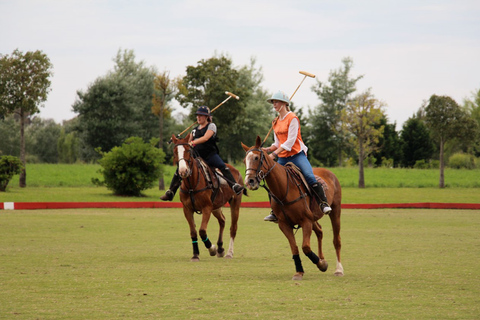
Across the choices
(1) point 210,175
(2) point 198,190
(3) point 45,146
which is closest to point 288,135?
(2) point 198,190

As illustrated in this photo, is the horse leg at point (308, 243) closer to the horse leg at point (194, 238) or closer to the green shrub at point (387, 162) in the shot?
the horse leg at point (194, 238)

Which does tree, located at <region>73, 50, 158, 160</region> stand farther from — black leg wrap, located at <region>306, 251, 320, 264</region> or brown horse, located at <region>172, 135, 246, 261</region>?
black leg wrap, located at <region>306, 251, 320, 264</region>

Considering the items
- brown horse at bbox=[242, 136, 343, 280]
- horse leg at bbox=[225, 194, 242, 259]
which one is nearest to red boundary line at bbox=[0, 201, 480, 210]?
horse leg at bbox=[225, 194, 242, 259]

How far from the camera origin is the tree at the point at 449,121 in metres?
39.5

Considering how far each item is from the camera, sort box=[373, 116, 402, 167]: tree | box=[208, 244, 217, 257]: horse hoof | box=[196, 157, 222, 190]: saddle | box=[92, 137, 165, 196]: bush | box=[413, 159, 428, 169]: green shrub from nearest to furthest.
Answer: box=[208, 244, 217, 257]: horse hoof, box=[196, 157, 222, 190]: saddle, box=[92, 137, 165, 196]: bush, box=[413, 159, 428, 169]: green shrub, box=[373, 116, 402, 167]: tree

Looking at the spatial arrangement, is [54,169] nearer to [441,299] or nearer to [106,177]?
[106,177]

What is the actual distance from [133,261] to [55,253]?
184cm

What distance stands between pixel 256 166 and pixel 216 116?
124ft

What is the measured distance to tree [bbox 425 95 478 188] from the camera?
39531 millimetres

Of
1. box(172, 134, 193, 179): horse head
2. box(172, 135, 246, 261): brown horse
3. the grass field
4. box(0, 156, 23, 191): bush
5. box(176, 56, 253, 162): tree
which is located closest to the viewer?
box(172, 134, 193, 179): horse head

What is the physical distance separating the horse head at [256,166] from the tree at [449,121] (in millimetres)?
32814

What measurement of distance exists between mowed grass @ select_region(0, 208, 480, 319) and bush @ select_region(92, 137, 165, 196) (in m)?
10.9

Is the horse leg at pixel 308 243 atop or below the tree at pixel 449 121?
below

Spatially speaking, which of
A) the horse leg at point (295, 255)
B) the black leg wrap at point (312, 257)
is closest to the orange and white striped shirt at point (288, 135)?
the horse leg at point (295, 255)
